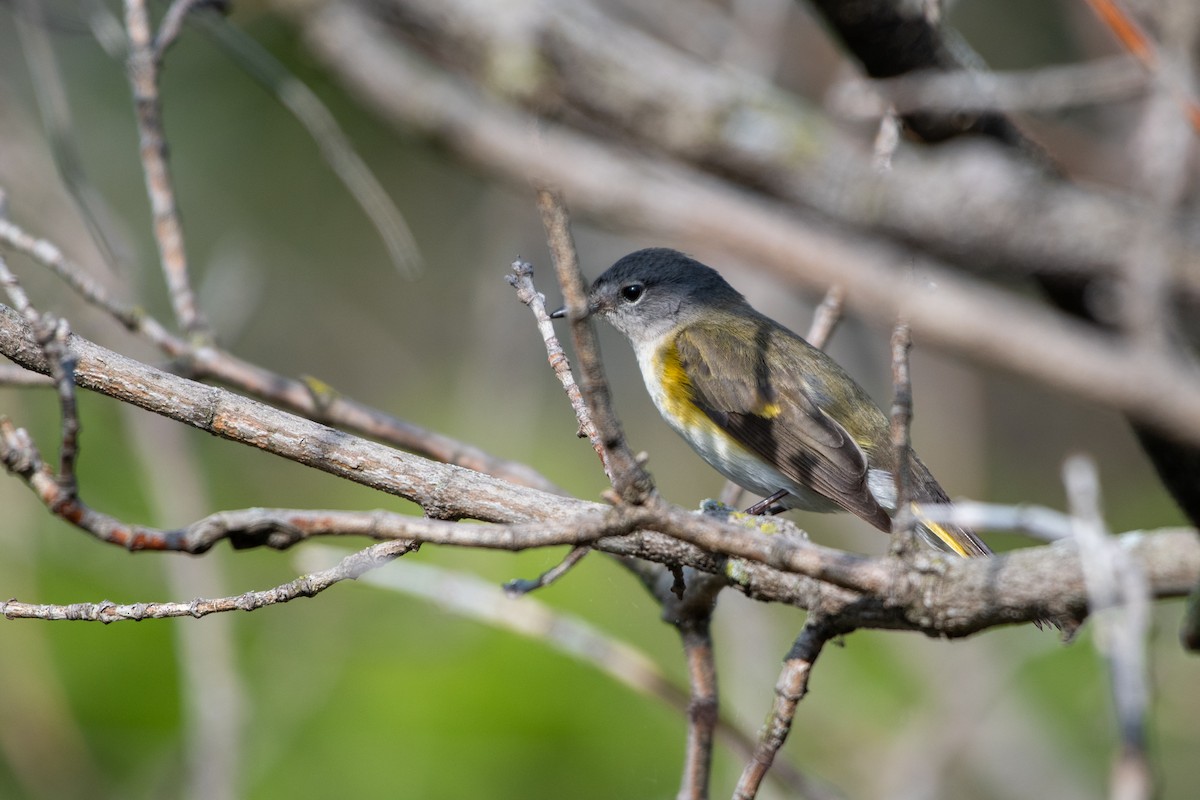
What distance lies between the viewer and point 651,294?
11.5ft

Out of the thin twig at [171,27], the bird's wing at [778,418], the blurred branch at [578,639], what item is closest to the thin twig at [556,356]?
the blurred branch at [578,639]

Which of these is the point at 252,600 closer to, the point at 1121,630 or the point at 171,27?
the point at 1121,630

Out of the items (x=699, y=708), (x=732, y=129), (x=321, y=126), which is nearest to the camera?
(x=699, y=708)

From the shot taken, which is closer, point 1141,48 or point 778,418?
point 1141,48

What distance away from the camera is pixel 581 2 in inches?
159

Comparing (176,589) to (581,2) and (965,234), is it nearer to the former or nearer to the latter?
(965,234)

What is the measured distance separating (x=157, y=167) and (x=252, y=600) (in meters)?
1.20

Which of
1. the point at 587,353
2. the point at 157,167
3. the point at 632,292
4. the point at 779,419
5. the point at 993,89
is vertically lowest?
the point at 587,353

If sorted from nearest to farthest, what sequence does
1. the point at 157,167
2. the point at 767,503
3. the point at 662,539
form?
the point at 662,539 → the point at 157,167 → the point at 767,503

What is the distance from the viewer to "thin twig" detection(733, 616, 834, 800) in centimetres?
148

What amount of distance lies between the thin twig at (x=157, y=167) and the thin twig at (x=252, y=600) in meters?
0.93

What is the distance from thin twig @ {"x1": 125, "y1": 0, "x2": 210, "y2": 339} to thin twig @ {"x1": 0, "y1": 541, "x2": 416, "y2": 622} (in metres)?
0.93

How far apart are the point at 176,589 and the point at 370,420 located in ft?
3.15

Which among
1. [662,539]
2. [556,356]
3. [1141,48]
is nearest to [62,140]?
[556,356]
